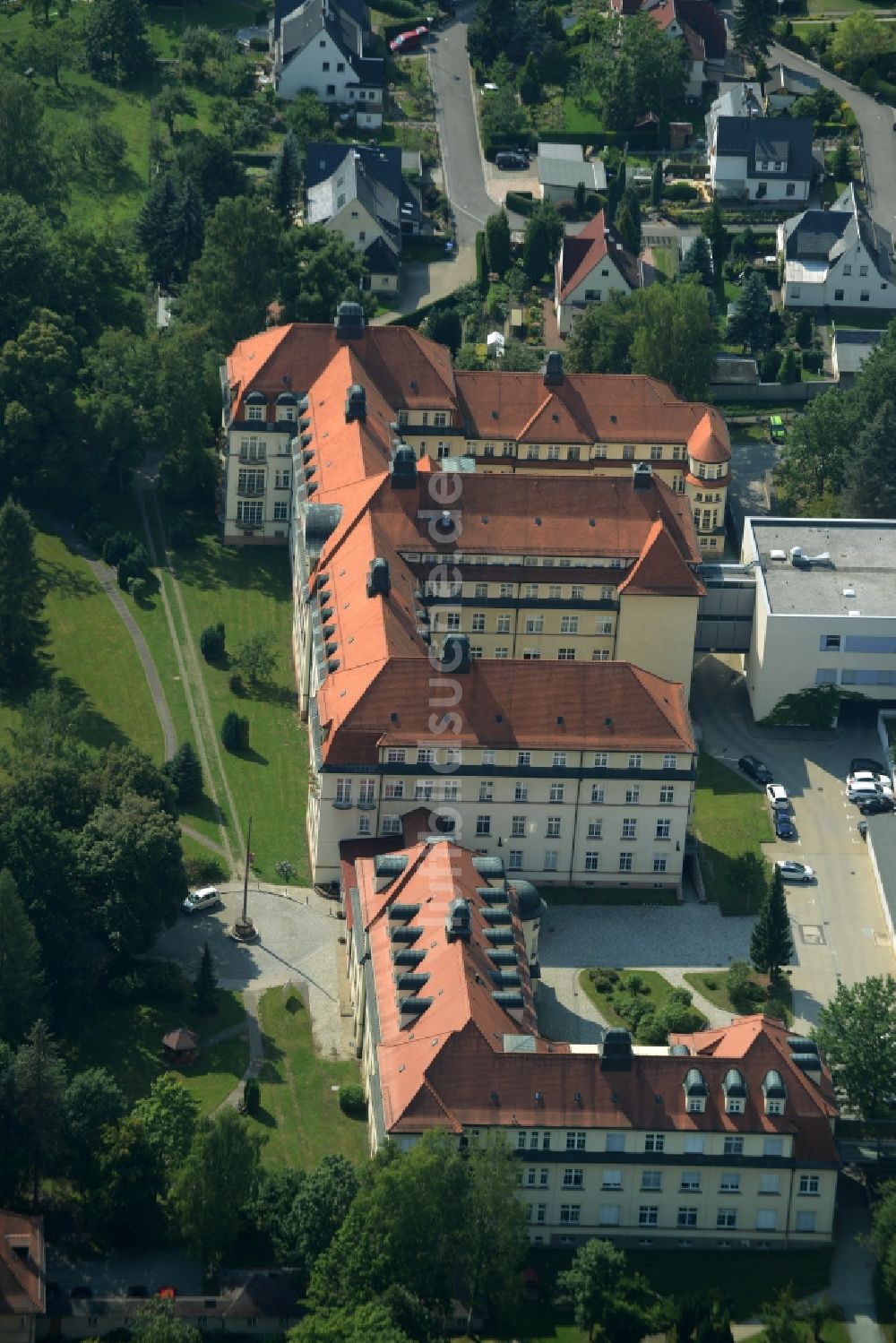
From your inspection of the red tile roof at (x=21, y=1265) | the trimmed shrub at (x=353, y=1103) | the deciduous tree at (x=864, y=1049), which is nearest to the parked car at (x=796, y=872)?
the deciduous tree at (x=864, y=1049)

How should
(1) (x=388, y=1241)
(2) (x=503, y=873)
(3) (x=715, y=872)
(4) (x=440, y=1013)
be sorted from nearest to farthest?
(1) (x=388, y=1241) < (4) (x=440, y=1013) < (2) (x=503, y=873) < (3) (x=715, y=872)

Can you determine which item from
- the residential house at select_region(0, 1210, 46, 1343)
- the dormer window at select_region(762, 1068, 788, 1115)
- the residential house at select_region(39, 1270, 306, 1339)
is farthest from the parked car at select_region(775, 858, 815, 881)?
the residential house at select_region(0, 1210, 46, 1343)

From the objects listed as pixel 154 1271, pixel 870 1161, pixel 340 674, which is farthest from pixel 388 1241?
pixel 340 674

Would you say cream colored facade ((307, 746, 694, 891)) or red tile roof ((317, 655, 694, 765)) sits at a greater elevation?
red tile roof ((317, 655, 694, 765))

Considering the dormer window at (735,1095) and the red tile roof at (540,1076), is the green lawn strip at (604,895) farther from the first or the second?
the dormer window at (735,1095)

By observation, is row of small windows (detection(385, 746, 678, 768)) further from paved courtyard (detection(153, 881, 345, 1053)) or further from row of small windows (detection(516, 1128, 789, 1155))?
row of small windows (detection(516, 1128, 789, 1155))

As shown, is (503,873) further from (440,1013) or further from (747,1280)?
(747,1280)
